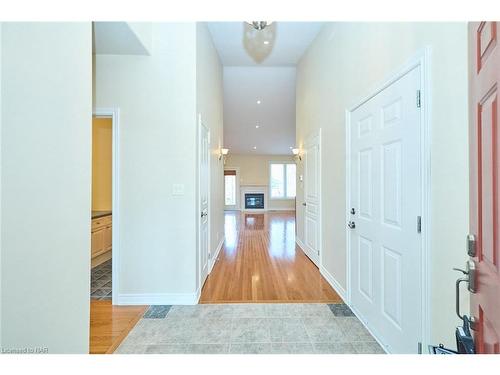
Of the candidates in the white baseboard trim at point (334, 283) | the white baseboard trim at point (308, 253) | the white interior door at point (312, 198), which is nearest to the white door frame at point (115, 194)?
the white baseboard trim at point (334, 283)

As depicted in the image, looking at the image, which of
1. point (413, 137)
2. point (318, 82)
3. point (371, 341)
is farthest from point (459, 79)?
point (318, 82)

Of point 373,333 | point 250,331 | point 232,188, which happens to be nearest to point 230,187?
point 232,188

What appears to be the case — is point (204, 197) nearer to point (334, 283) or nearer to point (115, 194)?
point (115, 194)

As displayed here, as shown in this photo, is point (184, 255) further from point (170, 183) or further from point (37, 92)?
point (37, 92)

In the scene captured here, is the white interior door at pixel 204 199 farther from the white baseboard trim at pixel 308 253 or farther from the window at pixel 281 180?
the window at pixel 281 180

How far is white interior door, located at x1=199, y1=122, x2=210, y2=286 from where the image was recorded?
297 cm

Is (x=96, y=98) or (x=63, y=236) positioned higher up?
(x=96, y=98)

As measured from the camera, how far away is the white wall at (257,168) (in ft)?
40.9

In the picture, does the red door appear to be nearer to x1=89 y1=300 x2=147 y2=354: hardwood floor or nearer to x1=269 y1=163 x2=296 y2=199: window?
x1=89 y1=300 x2=147 y2=354: hardwood floor

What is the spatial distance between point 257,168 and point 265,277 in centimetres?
946

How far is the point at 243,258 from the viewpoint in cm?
425

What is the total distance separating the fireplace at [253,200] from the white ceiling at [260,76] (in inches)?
118

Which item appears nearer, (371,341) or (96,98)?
(371,341)

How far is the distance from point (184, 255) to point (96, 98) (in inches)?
76.7
